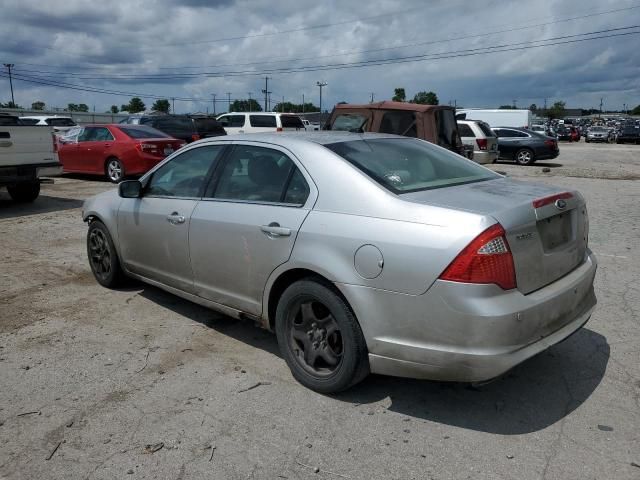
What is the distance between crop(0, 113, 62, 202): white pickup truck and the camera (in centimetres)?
988

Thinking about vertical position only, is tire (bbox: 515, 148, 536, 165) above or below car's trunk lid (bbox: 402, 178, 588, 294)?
below

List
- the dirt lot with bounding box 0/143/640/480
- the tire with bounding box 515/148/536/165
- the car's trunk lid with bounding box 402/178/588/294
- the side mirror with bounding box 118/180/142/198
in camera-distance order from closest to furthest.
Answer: the dirt lot with bounding box 0/143/640/480 < the car's trunk lid with bounding box 402/178/588/294 < the side mirror with bounding box 118/180/142/198 < the tire with bounding box 515/148/536/165

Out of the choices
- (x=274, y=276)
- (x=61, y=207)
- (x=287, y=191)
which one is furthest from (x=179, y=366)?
(x=61, y=207)

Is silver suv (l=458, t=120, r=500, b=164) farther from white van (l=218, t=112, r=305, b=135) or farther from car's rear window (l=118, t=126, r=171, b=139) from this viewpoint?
car's rear window (l=118, t=126, r=171, b=139)

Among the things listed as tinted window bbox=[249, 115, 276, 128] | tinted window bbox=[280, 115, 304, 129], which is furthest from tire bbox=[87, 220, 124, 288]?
tinted window bbox=[249, 115, 276, 128]

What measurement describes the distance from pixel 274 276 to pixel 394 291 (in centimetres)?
93

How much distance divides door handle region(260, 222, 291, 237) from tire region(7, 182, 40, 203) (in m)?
9.23

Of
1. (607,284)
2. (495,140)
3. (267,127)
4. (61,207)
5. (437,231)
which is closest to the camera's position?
(437,231)

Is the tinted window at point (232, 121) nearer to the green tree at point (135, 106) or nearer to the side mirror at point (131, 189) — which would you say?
the side mirror at point (131, 189)

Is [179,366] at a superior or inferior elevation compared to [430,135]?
inferior

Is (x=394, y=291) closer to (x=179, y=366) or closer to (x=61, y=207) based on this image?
(x=179, y=366)

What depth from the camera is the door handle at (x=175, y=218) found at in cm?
437

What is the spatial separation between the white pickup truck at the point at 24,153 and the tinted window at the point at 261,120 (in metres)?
11.3

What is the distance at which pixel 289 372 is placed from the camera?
12.6 feet
